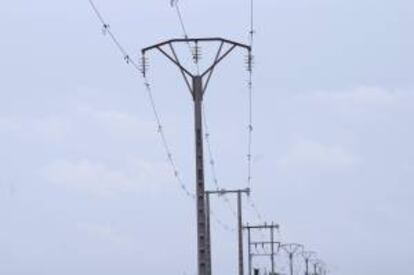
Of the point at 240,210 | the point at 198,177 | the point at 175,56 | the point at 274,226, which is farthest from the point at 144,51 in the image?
the point at 274,226

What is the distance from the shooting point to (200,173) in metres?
41.6

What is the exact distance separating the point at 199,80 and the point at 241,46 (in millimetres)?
2000

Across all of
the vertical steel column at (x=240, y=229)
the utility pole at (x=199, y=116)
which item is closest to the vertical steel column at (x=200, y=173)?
the utility pole at (x=199, y=116)

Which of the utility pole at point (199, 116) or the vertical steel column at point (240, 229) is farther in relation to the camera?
the vertical steel column at point (240, 229)

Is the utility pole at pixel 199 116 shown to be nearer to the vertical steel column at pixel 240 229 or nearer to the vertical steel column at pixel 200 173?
the vertical steel column at pixel 200 173

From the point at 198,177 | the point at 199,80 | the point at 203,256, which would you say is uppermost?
the point at 199,80

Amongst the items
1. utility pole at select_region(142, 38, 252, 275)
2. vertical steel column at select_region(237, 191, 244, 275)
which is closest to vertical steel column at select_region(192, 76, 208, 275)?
utility pole at select_region(142, 38, 252, 275)

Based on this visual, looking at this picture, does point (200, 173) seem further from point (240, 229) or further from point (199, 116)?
point (240, 229)

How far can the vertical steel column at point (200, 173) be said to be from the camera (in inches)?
1602

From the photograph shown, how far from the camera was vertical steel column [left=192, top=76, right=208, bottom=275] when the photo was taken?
133ft

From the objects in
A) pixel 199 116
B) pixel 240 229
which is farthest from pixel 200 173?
pixel 240 229

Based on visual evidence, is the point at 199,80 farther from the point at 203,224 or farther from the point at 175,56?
the point at 203,224

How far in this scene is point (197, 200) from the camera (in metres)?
41.3

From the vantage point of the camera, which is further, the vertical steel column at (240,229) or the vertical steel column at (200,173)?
the vertical steel column at (240,229)
